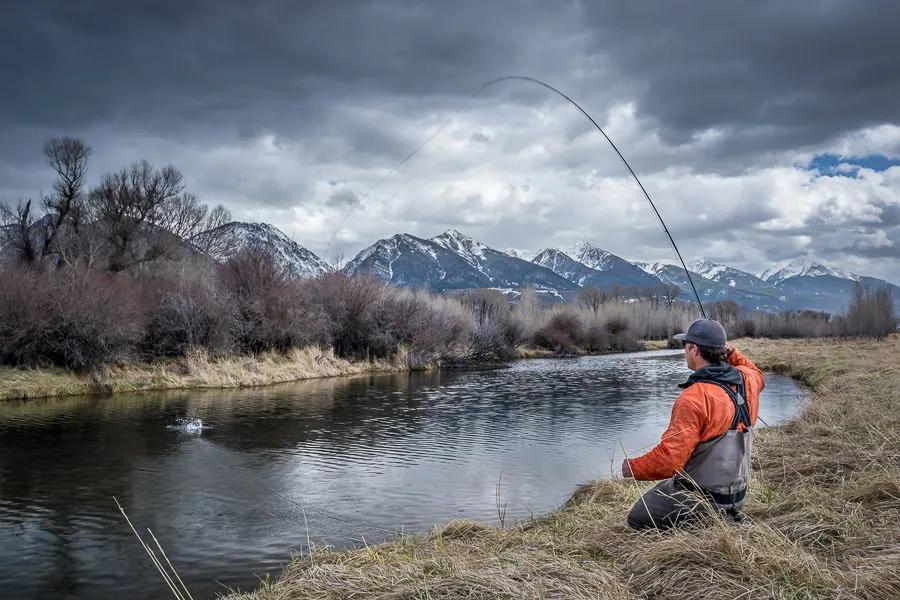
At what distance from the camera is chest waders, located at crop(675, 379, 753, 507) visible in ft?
15.5

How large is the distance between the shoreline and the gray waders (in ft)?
77.5

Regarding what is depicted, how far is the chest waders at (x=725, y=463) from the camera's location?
4719 mm

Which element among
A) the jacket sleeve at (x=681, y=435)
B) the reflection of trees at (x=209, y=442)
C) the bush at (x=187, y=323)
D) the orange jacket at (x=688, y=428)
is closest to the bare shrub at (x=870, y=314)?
the reflection of trees at (x=209, y=442)

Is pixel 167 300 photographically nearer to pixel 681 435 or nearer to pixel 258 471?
pixel 258 471

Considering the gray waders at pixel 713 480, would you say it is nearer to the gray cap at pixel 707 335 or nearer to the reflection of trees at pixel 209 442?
the gray cap at pixel 707 335

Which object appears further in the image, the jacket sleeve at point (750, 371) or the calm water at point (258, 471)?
the calm water at point (258, 471)

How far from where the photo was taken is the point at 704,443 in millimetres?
4754

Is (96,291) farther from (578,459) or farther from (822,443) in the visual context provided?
(822,443)

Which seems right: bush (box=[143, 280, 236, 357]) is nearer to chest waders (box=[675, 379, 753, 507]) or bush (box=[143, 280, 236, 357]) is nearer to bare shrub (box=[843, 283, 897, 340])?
chest waders (box=[675, 379, 753, 507])

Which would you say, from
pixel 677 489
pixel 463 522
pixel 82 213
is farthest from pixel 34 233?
pixel 677 489

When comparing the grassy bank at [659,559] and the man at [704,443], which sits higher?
the man at [704,443]

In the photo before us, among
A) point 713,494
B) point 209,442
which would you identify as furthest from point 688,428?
point 209,442

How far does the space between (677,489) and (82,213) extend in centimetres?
4498

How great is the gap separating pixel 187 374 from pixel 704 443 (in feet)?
86.9
